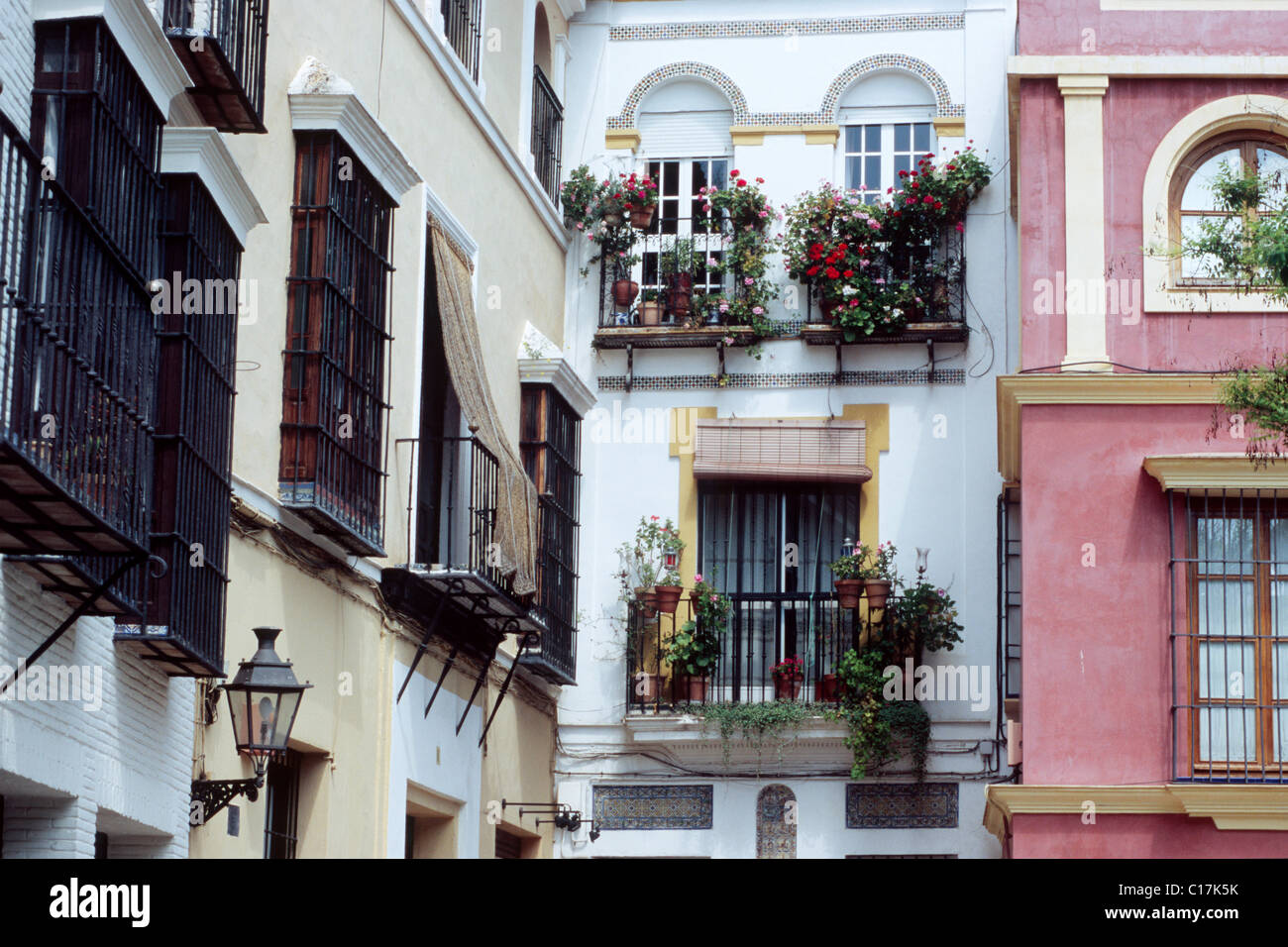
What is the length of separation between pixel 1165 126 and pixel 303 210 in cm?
646

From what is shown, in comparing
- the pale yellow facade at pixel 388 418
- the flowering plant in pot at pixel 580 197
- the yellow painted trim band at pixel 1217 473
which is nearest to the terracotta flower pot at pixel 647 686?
the pale yellow facade at pixel 388 418

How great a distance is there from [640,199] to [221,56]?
8965 millimetres

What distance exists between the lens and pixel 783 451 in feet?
60.4

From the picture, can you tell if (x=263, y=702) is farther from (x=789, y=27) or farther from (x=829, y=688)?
(x=789, y=27)

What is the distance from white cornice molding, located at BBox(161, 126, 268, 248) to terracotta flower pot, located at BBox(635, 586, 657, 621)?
7.97 meters

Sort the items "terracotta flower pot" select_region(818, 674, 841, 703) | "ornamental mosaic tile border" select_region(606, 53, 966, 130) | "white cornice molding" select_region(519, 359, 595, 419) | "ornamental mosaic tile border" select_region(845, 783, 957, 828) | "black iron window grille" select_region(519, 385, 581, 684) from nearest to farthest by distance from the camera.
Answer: "black iron window grille" select_region(519, 385, 581, 684)
"white cornice molding" select_region(519, 359, 595, 419)
"ornamental mosaic tile border" select_region(845, 783, 957, 828)
"terracotta flower pot" select_region(818, 674, 841, 703)
"ornamental mosaic tile border" select_region(606, 53, 966, 130)

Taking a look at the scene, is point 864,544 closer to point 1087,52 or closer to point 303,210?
point 1087,52

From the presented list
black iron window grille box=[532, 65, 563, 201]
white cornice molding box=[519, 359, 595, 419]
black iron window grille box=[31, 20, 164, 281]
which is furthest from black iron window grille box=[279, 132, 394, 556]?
black iron window grille box=[532, 65, 563, 201]

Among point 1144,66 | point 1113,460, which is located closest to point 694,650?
point 1113,460

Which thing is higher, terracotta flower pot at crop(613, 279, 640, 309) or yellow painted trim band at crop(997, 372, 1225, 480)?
terracotta flower pot at crop(613, 279, 640, 309)

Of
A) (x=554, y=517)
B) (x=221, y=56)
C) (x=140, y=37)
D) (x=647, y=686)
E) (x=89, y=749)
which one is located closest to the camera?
(x=140, y=37)

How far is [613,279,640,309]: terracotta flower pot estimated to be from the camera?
1894 cm

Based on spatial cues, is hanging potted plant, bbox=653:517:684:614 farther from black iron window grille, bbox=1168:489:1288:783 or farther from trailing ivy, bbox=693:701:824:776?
black iron window grille, bbox=1168:489:1288:783
